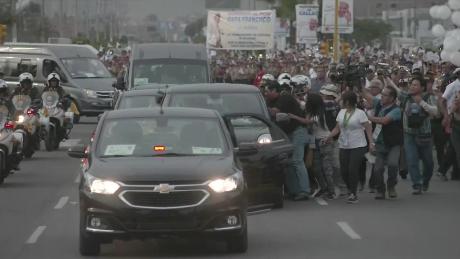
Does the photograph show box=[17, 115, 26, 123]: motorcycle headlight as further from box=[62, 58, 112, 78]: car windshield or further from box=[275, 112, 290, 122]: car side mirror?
box=[62, 58, 112, 78]: car windshield

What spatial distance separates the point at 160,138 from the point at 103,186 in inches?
46.1

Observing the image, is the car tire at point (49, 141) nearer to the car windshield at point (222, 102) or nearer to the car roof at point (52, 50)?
the car roof at point (52, 50)

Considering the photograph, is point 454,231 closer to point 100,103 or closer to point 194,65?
point 194,65

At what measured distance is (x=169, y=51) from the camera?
2986 centimetres

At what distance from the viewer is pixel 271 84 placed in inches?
822

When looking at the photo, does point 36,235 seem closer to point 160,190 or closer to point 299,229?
point 299,229

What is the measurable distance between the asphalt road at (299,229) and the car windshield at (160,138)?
1026 millimetres

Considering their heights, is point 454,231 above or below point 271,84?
below

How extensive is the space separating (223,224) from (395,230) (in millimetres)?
3554

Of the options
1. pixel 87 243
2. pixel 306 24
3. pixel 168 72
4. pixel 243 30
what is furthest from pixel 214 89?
pixel 306 24

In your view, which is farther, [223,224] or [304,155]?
[304,155]

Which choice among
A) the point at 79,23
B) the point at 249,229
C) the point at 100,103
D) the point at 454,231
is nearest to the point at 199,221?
the point at 249,229

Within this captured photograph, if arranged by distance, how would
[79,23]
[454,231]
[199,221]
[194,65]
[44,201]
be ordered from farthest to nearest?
[79,23] → [194,65] → [44,201] → [454,231] → [199,221]

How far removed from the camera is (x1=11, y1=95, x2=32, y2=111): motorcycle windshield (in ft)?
85.1
